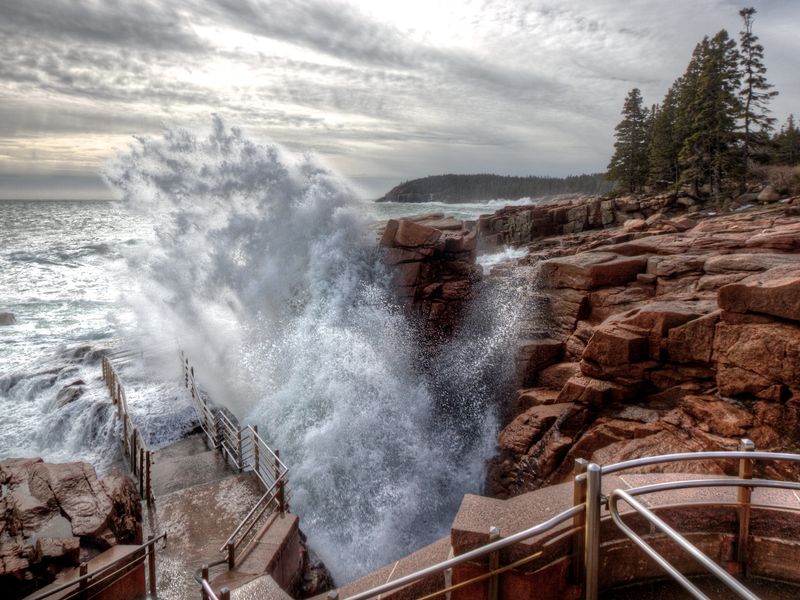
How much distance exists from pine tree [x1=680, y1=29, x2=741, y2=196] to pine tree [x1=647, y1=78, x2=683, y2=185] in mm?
6126

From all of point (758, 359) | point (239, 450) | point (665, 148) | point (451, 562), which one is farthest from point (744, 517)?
point (665, 148)

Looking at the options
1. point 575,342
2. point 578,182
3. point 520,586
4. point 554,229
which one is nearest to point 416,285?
point 575,342

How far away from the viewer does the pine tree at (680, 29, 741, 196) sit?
3309 cm

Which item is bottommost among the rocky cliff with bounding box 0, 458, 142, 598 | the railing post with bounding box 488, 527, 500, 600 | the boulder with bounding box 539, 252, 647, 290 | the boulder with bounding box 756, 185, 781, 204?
the rocky cliff with bounding box 0, 458, 142, 598

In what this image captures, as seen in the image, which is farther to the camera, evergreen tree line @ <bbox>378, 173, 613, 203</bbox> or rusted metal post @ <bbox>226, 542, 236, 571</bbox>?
evergreen tree line @ <bbox>378, 173, 613, 203</bbox>

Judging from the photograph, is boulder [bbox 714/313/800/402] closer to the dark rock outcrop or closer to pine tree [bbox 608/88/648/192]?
the dark rock outcrop

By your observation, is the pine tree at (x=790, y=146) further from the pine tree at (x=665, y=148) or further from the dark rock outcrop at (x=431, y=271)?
the dark rock outcrop at (x=431, y=271)

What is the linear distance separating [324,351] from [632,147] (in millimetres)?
45123

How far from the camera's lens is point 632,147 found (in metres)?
48.0

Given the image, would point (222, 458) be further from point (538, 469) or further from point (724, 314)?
point (724, 314)

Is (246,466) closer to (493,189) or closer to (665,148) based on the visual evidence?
(665,148)

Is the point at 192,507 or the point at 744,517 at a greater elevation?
the point at 744,517

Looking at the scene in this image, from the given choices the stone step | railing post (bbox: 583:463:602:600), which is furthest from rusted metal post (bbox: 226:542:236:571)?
railing post (bbox: 583:463:602:600)

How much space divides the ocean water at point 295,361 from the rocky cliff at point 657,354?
4.88 ft
